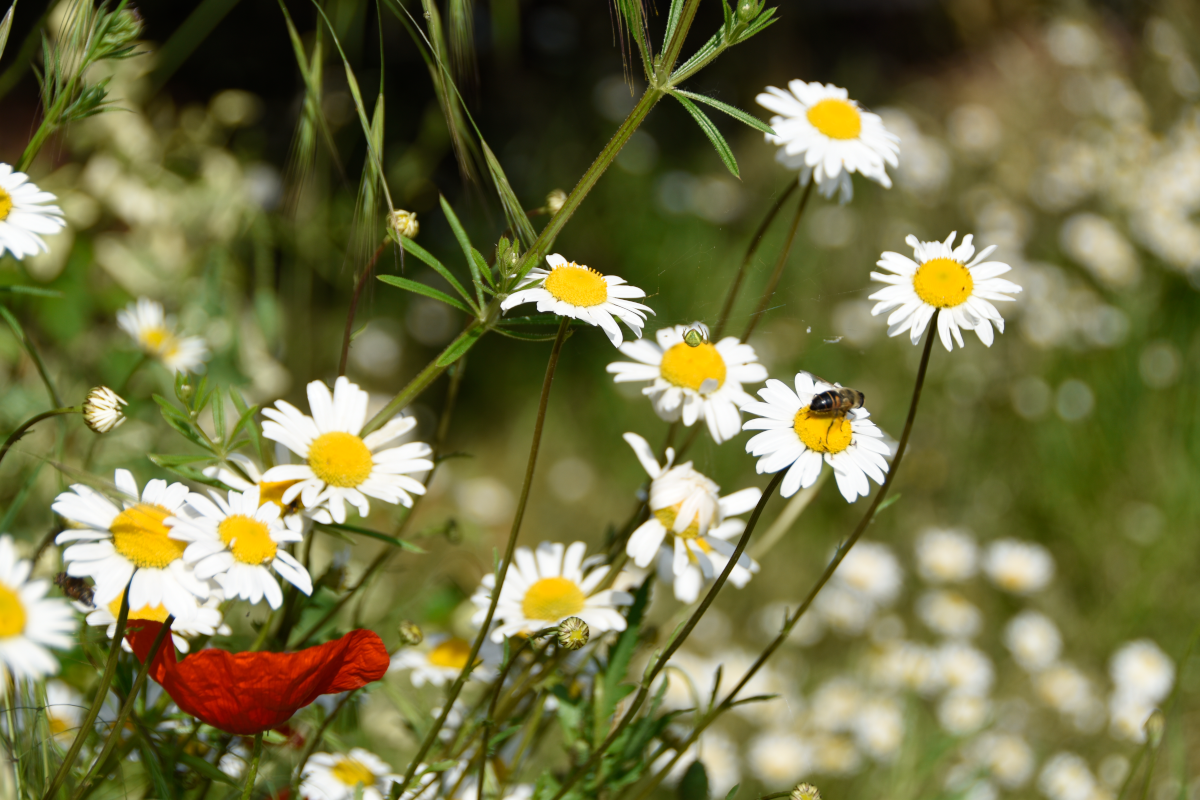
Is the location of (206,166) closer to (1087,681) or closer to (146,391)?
(146,391)

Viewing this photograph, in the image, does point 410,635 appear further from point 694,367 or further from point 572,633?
point 694,367

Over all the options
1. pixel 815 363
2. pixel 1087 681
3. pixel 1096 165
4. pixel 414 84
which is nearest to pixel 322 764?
pixel 1087 681

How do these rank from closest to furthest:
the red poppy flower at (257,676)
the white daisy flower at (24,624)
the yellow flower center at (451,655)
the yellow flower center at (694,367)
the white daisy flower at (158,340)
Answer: the white daisy flower at (24,624) < the red poppy flower at (257,676) < the yellow flower center at (694,367) < the yellow flower center at (451,655) < the white daisy flower at (158,340)

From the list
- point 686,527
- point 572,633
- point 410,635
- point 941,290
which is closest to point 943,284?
point 941,290

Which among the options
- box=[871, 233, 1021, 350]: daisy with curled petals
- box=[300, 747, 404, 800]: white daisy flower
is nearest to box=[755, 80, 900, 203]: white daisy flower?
box=[871, 233, 1021, 350]: daisy with curled petals

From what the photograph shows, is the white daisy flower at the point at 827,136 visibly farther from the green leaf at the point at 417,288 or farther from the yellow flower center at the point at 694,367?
the green leaf at the point at 417,288

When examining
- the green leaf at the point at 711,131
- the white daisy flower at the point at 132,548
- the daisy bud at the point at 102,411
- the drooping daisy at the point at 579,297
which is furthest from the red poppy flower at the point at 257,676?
the green leaf at the point at 711,131
